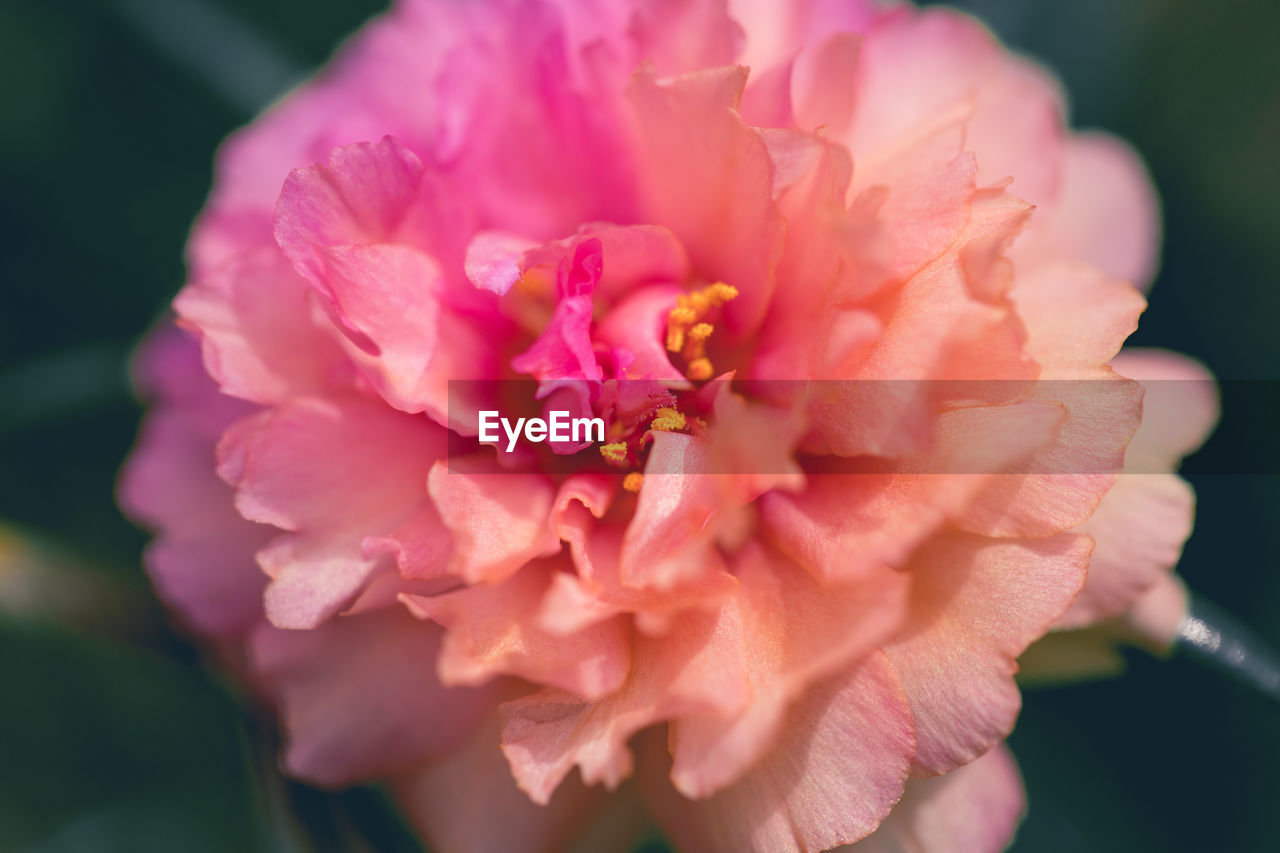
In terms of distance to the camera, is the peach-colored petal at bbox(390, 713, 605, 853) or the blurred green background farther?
the blurred green background

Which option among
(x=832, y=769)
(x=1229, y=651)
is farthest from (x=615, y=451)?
(x=1229, y=651)

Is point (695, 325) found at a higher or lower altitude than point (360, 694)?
higher

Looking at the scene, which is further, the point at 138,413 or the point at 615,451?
the point at 138,413

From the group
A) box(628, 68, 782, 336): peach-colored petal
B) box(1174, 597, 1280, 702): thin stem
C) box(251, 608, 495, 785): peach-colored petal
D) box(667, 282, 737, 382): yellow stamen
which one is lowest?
box(251, 608, 495, 785): peach-colored petal

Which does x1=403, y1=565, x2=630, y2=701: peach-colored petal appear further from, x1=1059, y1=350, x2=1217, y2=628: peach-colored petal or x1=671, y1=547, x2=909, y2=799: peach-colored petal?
x1=1059, y1=350, x2=1217, y2=628: peach-colored petal

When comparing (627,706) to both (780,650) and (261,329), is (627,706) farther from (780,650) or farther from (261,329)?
(261,329)

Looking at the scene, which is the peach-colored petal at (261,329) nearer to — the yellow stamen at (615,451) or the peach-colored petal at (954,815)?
the yellow stamen at (615,451)

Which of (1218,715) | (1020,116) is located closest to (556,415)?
(1020,116)

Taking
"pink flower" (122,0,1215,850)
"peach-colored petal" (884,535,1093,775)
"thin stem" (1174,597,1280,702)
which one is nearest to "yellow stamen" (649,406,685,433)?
"pink flower" (122,0,1215,850)
